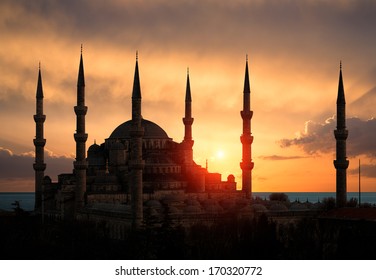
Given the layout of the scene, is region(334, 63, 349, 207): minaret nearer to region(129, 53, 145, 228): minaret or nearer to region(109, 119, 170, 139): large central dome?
region(129, 53, 145, 228): minaret

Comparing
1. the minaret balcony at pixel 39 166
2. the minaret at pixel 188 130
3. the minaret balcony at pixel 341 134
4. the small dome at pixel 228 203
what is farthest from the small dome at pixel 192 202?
the minaret balcony at pixel 39 166

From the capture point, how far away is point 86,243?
36094mm

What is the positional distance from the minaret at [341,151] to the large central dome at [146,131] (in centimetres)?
1607

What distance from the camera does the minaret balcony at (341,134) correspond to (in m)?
45.7

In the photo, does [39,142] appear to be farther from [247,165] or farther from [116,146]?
[247,165]

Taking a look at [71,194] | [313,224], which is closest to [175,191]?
[71,194]

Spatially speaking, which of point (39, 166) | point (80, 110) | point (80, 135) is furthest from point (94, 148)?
point (80, 110)

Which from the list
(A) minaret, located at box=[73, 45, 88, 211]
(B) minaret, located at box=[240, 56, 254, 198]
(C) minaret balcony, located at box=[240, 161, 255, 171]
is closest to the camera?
(A) minaret, located at box=[73, 45, 88, 211]

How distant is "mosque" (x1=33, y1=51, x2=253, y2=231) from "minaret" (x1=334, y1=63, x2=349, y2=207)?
6.60 m

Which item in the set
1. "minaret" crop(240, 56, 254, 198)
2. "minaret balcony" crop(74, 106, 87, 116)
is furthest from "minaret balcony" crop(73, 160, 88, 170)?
"minaret" crop(240, 56, 254, 198)

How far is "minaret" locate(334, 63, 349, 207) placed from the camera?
45.8 m

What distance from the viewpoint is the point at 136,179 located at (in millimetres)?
40906

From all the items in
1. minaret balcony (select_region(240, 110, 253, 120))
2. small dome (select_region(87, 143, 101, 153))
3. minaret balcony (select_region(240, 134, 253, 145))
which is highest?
minaret balcony (select_region(240, 110, 253, 120))

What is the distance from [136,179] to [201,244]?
29.7 ft
